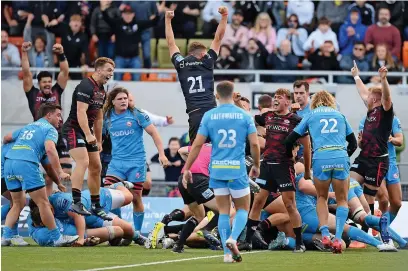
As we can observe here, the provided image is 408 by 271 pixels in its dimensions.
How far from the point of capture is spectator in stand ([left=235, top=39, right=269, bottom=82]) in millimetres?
25422

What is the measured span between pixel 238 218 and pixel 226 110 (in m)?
1.28

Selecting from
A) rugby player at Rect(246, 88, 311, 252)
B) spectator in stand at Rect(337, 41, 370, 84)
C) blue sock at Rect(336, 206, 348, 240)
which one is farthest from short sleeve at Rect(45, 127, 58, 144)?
spectator in stand at Rect(337, 41, 370, 84)

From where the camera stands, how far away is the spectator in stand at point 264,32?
25.7 metres

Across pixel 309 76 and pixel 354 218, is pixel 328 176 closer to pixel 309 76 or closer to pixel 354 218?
pixel 354 218

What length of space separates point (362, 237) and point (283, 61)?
32.7ft

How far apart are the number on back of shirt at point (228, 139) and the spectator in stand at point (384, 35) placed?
1229 cm

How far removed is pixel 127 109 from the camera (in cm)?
1773

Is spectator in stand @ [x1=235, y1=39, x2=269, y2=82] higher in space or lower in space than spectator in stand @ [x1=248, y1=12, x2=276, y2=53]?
lower

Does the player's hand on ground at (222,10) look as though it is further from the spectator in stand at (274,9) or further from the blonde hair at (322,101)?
the spectator in stand at (274,9)

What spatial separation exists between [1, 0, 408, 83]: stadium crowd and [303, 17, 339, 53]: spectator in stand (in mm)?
22

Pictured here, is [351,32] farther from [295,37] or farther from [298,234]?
[298,234]

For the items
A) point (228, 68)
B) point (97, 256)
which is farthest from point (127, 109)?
point (228, 68)

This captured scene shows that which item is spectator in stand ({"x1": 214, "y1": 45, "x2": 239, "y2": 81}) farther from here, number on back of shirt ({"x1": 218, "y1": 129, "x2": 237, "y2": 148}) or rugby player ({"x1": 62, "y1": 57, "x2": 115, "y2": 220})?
number on back of shirt ({"x1": 218, "y1": 129, "x2": 237, "y2": 148})

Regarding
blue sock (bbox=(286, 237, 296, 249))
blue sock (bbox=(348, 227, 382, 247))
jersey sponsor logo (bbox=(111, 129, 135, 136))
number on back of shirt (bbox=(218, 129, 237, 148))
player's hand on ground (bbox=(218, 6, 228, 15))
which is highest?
player's hand on ground (bbox=(218, 6, 228, 15))
